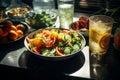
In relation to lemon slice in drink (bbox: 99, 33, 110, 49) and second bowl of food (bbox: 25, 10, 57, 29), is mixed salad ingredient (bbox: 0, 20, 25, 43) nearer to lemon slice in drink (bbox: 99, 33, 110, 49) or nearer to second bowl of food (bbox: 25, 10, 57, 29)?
second bowl of food (bbox: 25, 10, 57, 29)

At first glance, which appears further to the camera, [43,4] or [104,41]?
[43,4]

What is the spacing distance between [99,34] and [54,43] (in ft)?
0.83

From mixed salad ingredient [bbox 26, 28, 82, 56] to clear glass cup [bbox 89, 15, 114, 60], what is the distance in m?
0.09

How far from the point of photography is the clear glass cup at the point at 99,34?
3.37 feet

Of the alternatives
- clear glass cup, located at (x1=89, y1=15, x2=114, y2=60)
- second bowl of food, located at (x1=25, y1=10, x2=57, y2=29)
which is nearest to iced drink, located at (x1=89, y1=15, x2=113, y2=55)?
clear glass cup, located at (x1=89, y1=15, x2=114, y2=60)

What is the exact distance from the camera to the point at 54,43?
3.69 ft

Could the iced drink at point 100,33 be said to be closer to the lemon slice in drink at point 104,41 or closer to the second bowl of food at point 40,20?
the lemon slice in drink at point 104,41

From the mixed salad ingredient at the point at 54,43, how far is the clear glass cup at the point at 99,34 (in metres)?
0.09

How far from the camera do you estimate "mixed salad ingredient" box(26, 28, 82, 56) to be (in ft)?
→ 3.52

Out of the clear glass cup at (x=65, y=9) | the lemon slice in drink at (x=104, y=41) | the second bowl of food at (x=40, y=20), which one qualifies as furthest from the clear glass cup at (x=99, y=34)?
the second bowl of food at (x=40, y=20)

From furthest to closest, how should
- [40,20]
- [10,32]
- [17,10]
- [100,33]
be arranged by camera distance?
[17,10] < [40,20] < [10,32] < [100,33]

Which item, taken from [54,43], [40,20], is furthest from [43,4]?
[54,43]

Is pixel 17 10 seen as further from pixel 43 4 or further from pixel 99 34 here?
pixel 99 34

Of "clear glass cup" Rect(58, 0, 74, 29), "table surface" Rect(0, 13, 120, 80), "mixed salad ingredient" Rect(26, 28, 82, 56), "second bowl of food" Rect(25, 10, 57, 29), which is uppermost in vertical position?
"clear glass cup" Rect(58, 0, 74, 29)
